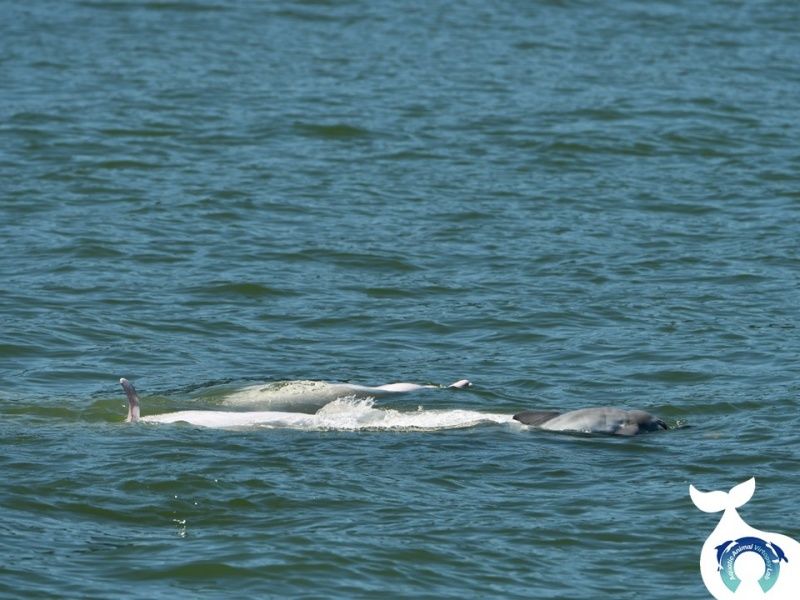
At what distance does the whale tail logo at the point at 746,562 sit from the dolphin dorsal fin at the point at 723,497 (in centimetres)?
3

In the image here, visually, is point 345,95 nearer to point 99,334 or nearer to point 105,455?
point 99,334

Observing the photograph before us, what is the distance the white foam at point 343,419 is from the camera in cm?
1477

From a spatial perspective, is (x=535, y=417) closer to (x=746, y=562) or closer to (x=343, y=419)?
(x=343, y=419)

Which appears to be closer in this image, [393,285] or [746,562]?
[746,562]

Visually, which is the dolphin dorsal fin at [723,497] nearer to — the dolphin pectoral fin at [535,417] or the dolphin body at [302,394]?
the dolphin pectoral fin at [535,417]

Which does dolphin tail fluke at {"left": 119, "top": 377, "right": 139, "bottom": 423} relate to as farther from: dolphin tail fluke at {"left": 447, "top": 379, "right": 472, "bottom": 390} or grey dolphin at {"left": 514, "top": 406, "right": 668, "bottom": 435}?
grey dolphin at {"left": 514, "top": 406, "right": 668, "bottom": 435}

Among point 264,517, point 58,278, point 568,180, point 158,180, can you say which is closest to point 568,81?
point 568,180

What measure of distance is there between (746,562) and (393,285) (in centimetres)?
1053

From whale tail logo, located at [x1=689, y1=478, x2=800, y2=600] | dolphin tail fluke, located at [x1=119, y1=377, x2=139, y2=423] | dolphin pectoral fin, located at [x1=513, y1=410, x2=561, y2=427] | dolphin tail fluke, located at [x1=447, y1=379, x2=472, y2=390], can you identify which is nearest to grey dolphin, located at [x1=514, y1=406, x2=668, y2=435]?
dolphin pectoral fin, located at [x1=513, y1=410, x2=561, y2=427]

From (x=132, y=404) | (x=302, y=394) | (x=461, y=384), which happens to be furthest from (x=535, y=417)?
(x=132, y=404)

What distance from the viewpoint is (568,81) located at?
103ft

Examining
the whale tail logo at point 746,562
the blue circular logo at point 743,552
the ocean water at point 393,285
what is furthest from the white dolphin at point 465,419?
the blue circular logo at point 743,552

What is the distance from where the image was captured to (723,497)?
1199 centimetres

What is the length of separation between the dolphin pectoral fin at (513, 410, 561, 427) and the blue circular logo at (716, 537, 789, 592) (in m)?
3.96
